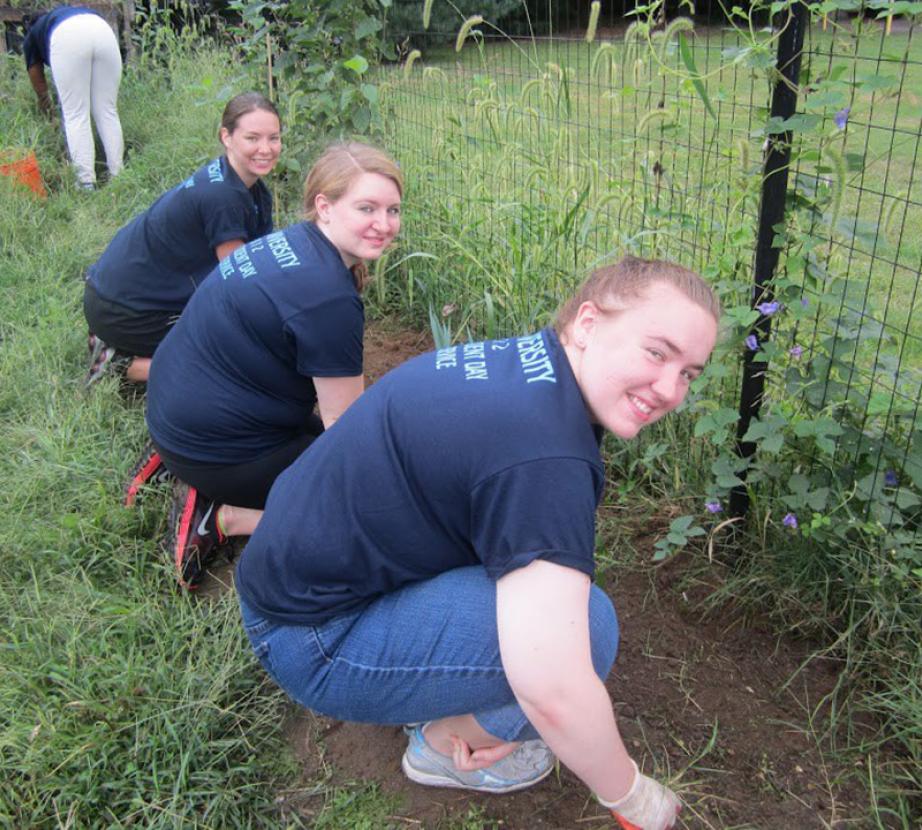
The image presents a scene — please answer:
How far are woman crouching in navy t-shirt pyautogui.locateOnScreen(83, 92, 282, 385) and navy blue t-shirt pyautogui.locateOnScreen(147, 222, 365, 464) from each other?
0.88 m

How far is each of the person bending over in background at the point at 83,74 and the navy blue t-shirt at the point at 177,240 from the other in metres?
2.91

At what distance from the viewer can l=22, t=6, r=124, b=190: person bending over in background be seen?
5730 mm

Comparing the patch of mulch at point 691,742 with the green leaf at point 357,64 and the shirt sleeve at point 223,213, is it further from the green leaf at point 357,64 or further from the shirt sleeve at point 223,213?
the green leaf at point 357,64

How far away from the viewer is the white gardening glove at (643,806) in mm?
1462

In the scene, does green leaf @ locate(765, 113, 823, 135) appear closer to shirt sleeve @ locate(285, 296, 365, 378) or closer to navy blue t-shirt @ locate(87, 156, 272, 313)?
shirt sleeve @ locate(285, 296, 365, 378)

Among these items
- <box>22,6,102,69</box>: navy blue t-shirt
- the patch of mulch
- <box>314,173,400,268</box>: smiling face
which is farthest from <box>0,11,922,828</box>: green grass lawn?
<box>22,6,102,69</box>: navy blue t-shirt

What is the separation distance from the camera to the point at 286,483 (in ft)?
5.59

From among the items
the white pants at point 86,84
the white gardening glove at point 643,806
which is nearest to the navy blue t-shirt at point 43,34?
the white pants at point 86,84

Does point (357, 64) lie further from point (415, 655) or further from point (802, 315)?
point (415, 655)

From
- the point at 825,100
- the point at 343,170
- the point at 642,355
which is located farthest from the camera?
the point at 343,170

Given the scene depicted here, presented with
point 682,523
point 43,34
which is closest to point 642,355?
point 682,523

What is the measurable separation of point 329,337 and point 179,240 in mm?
1357

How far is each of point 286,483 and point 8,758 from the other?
0.83 m

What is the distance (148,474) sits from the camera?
272 cm
